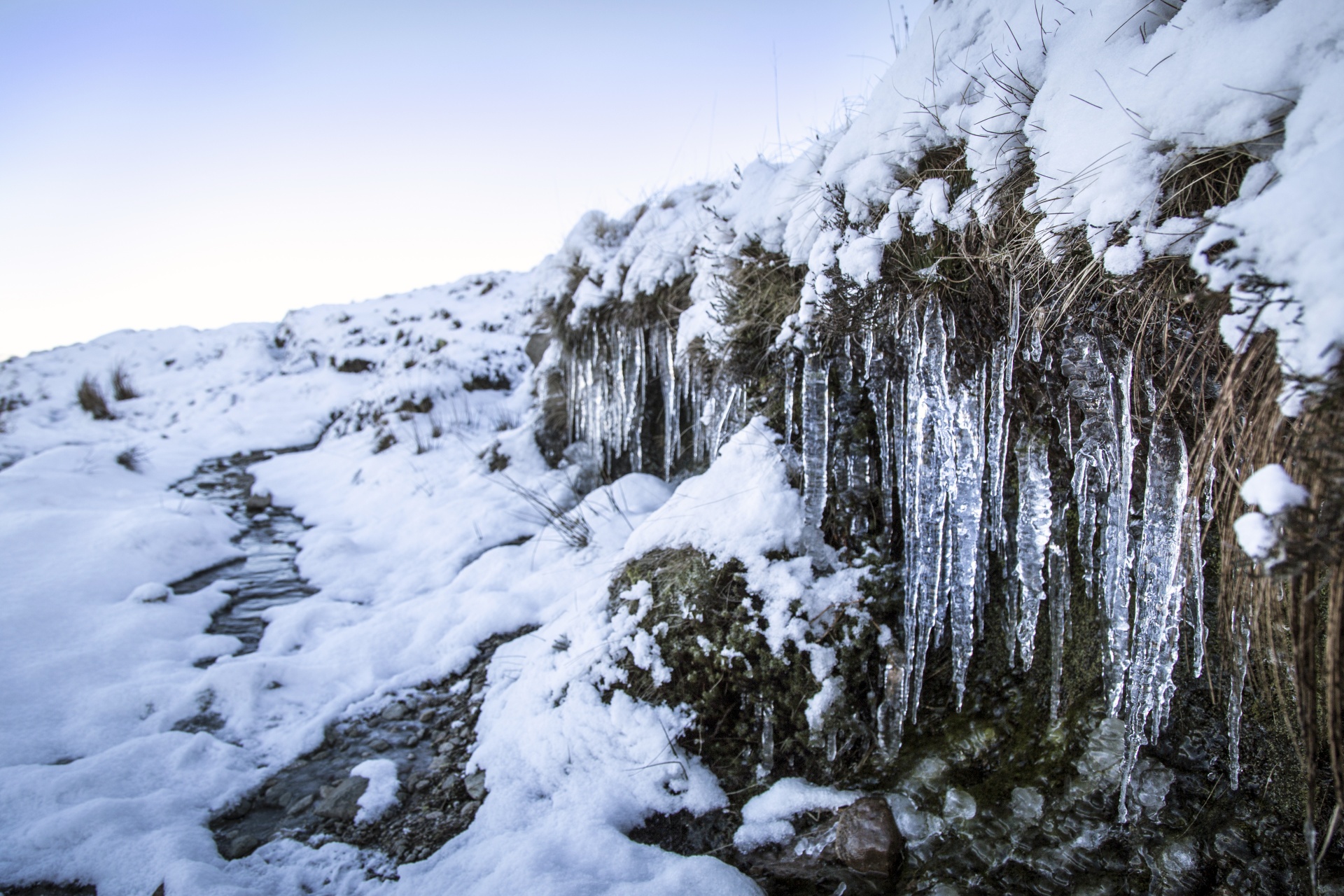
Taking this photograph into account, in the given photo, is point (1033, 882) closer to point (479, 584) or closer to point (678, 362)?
point (678, 362)

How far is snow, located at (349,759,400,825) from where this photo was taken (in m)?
2.33

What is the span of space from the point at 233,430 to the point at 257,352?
5387 millimetres

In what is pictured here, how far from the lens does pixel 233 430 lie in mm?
9953

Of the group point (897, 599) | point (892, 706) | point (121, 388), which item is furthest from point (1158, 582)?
point (121, 388)

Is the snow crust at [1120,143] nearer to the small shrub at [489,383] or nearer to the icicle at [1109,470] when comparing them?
the icicle at [1109,470]

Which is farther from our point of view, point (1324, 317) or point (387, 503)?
point (387, 503)

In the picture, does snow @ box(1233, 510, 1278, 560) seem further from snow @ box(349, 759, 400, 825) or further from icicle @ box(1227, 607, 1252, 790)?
snow @ box(349, 759, 400, 825)

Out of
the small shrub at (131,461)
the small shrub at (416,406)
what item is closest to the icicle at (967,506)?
the small shrub at (416,406)

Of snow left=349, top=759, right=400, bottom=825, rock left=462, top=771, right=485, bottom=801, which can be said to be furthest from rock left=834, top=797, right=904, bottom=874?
snow left=349, top=759, right=400, bottom=825

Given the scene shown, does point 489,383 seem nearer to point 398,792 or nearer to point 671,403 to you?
point 671,403

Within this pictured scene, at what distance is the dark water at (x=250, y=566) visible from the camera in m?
3.90

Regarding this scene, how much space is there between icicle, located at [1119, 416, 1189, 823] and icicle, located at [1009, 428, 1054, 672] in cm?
27

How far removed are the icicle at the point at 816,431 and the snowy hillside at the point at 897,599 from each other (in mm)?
17

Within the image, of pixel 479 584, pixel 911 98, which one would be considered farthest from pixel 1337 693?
pixel 479 584
